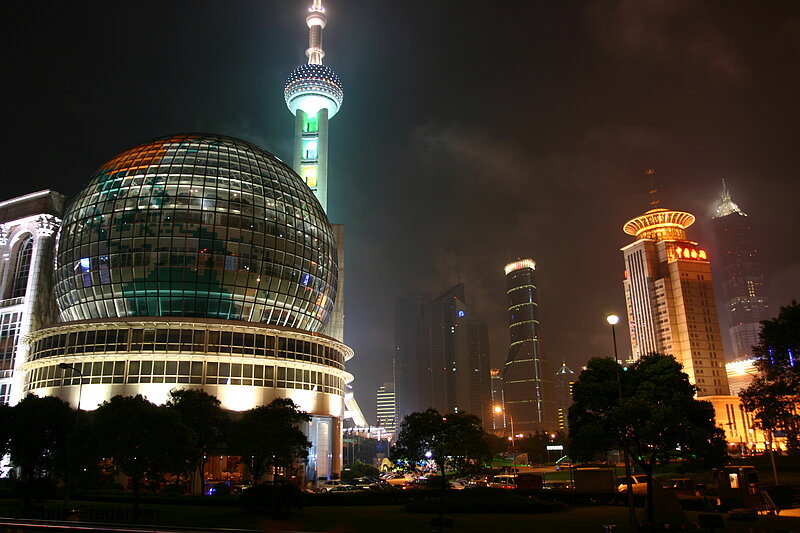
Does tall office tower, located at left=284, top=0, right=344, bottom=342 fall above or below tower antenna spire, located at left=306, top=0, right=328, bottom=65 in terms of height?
below

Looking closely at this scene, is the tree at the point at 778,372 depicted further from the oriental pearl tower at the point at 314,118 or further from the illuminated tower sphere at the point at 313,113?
the illuminated tower sphere at the point at 313,113

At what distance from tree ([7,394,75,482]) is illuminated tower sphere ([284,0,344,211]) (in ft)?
260

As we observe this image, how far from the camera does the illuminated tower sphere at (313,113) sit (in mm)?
137875

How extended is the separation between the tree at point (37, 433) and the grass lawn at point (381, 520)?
1075 centimetres

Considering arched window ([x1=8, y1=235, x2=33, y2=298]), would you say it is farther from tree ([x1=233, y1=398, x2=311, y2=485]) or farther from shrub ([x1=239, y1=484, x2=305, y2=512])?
shrub ([x1=239, y1=484, x2=305, y2=512])

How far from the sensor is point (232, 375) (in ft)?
266

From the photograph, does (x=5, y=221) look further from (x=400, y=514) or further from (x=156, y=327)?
(x=400, y=514)

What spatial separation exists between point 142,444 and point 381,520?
1664 centimetres

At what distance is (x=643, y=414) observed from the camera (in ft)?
122

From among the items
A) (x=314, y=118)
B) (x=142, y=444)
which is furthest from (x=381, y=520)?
(x=314, y=118)

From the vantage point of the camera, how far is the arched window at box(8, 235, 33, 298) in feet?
330

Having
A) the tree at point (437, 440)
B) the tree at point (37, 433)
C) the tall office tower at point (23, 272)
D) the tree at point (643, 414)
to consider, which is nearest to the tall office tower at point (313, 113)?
the tall office tower at point (23, 272)

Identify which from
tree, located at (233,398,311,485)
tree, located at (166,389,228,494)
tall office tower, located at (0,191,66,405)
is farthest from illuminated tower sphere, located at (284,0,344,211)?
tree, located at (233,398,311,485)

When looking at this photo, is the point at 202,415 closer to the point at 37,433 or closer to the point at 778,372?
the point at 37,433
